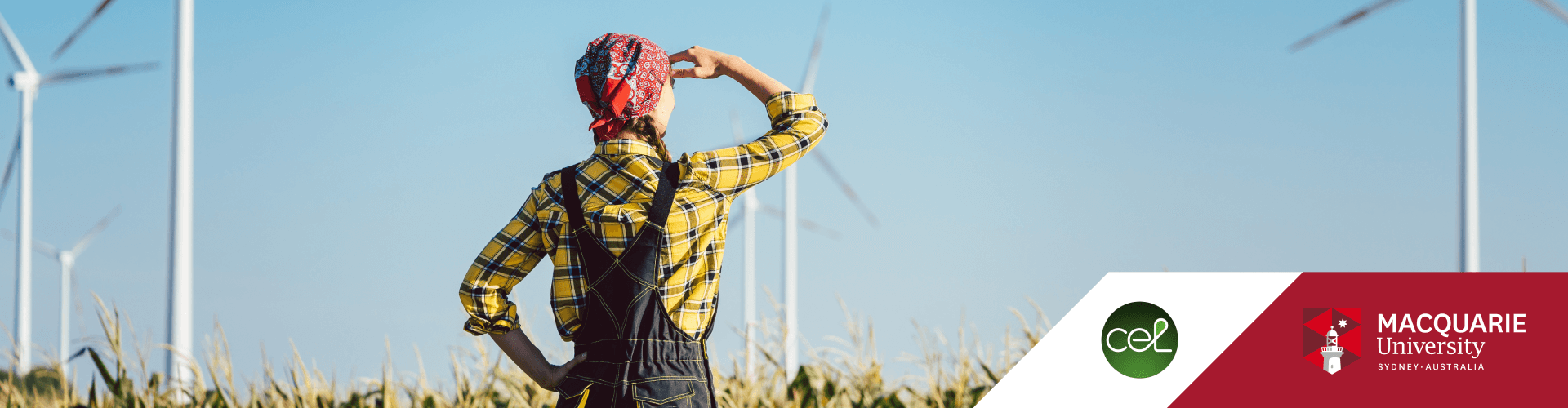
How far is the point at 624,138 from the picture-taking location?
307 centimetres

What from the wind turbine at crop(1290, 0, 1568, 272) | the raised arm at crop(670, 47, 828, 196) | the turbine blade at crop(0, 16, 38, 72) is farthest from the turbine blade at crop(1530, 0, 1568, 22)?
the turbine blade at crop(0, 16, 38, 72)

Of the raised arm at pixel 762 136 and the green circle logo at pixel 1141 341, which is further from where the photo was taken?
the green circle logo at pixel 1141 341

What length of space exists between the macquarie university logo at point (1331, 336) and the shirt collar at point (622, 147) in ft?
9.48

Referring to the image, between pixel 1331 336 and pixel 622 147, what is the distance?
3048 millimetres

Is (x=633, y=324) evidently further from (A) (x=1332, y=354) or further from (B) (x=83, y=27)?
(B) (x=83, y=27)

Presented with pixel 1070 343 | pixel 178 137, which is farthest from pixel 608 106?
pixel 178 137

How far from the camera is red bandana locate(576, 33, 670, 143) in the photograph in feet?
10.0

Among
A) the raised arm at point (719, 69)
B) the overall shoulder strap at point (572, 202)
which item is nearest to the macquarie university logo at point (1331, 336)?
the raised arm at point (719, 69)

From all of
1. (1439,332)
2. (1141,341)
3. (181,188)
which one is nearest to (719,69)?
(1141,341)

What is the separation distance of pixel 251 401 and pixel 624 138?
4444 mm

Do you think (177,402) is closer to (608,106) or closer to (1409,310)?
(608,106)

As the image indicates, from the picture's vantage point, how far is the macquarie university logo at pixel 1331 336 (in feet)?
14.1

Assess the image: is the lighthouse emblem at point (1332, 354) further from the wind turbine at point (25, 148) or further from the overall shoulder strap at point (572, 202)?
the wind turbine at point (25, 148)

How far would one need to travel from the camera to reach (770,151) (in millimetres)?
3029
